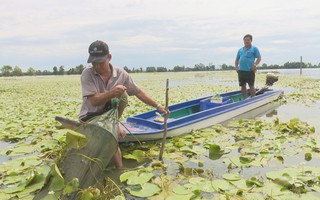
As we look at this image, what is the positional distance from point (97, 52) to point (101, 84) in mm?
453

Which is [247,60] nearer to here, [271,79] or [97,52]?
[271,79]

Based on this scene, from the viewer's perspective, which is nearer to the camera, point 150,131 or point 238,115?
point 150,131

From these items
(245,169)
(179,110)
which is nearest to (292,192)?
(245,169)

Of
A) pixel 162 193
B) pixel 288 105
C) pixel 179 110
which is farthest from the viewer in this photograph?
pixel 288 105

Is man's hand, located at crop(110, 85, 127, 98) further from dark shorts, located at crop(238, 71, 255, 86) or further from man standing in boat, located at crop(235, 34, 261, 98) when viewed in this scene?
dark shorts, located at crop(238, 71, 255, 86)

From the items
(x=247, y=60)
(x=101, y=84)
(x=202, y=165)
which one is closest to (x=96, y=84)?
(x=101, y=84)

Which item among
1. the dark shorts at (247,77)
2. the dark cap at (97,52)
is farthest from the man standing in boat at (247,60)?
the dark cap at (97,52)

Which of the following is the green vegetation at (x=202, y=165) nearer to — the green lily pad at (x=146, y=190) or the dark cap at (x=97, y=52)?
the green lily pad at (x=146, y=190)

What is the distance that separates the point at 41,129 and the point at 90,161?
12.0 ft

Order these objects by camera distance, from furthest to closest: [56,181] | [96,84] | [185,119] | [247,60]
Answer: [247,60], [185,119], [96,84], [56,181]

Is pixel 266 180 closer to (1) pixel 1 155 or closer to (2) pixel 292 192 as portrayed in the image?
(2) pixel 292 192

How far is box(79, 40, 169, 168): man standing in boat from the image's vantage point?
3.08 m

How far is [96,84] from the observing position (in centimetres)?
330

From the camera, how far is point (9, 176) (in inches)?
127
